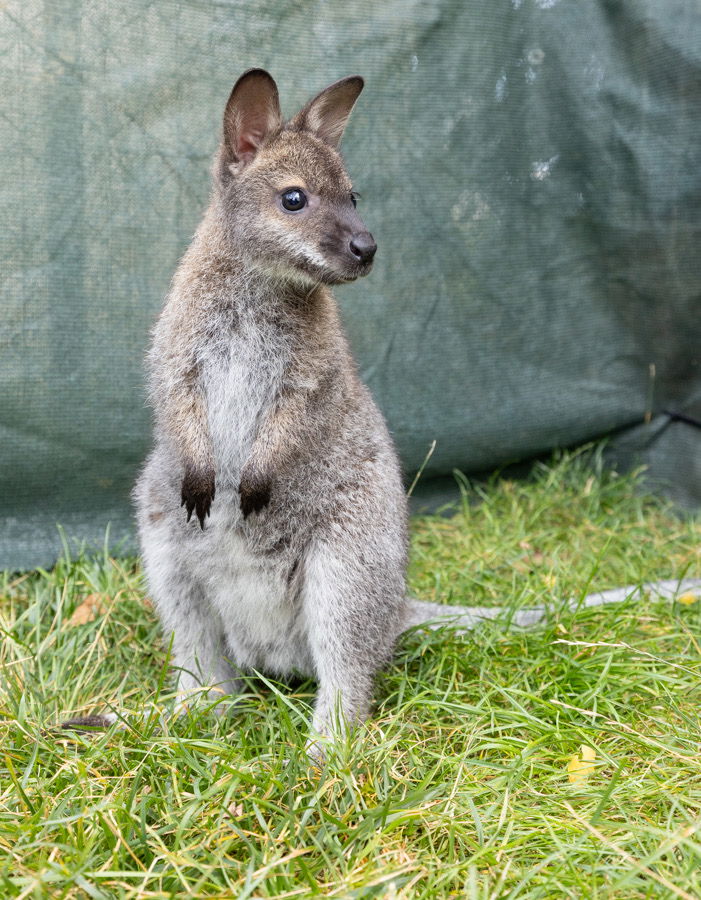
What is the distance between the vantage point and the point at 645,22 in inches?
192

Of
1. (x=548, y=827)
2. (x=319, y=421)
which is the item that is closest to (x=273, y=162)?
(x=319, y=421)

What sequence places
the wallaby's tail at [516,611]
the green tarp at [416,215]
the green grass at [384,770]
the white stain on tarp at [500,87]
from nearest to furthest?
the green grass at [384,770] < the wallaby's tail at [516,611] < the green tarp at [416,215] < the white stain on tarp at [500,87]

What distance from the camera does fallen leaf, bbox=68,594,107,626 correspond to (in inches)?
150

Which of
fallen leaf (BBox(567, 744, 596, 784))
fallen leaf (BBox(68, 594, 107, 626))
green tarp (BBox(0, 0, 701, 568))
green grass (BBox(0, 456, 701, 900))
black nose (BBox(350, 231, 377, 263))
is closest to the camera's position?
green grass (BBox(0, 456, 701, 900))

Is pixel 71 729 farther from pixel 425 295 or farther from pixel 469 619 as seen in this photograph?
pixel 425 295

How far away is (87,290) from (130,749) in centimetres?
238

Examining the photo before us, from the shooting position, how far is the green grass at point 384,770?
2.17m

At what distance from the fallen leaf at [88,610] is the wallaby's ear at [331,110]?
210 centimetres

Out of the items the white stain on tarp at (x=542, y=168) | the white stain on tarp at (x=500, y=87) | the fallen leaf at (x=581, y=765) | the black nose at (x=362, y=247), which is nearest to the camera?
the fallen leaf at (x=581, y=765)

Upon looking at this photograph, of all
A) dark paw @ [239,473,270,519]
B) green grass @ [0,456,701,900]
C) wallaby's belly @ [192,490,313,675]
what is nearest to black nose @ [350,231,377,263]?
dark paw @ [239,473,270,519]

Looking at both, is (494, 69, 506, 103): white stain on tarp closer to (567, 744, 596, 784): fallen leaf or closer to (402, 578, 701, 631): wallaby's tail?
(402, 578, 701, 631): wallaby's tail

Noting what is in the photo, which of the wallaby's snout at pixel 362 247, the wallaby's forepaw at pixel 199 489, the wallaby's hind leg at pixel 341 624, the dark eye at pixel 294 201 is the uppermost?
the dark eye at pixel 294 201

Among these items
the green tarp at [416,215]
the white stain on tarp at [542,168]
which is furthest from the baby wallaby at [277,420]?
the white stain on tarp at [542,168]

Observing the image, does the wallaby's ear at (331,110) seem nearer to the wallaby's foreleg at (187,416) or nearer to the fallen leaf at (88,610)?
the wallaby's foreleg at (187,416)
